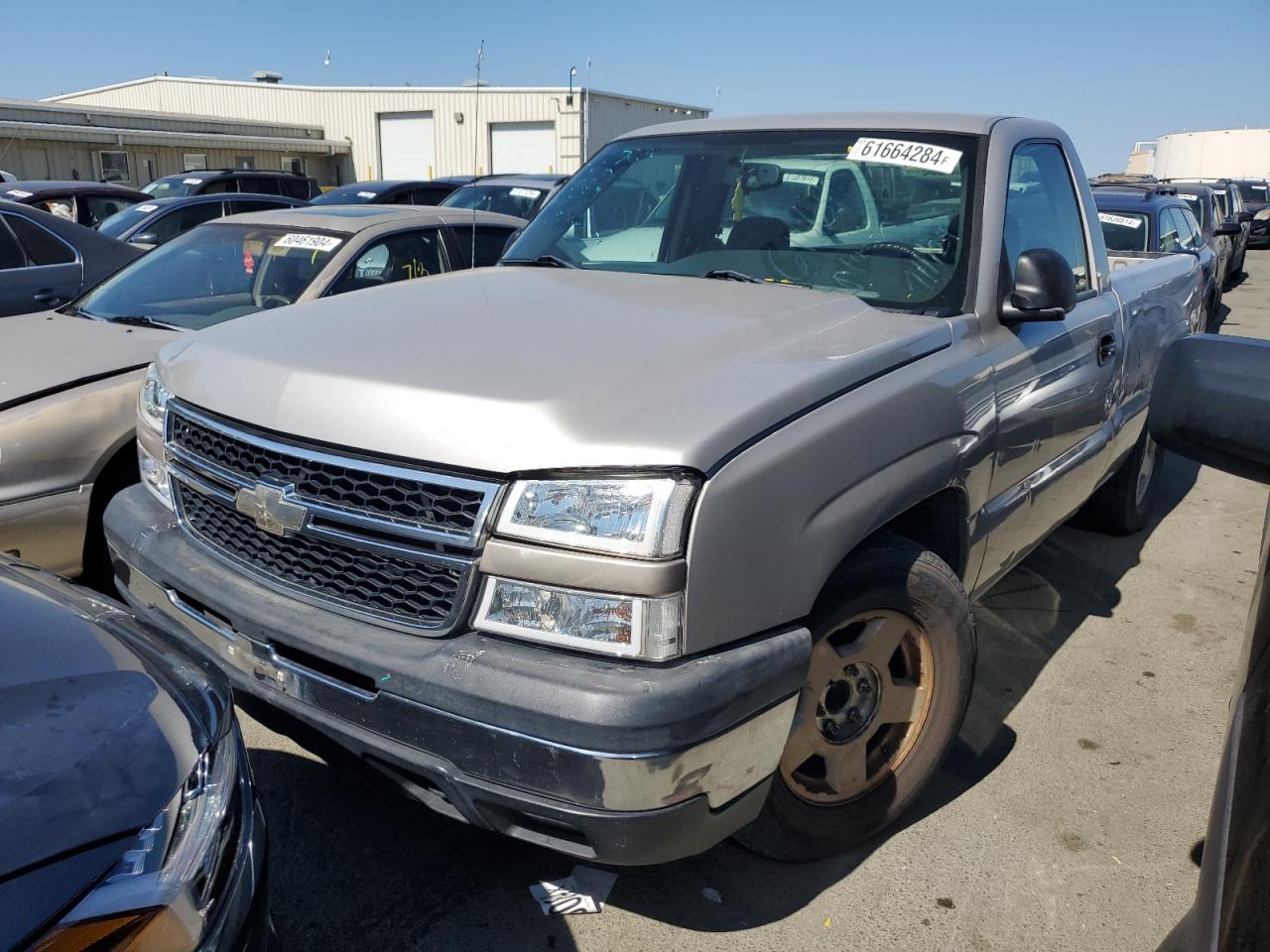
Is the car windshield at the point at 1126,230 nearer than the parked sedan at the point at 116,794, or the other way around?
the parked sedan at the point at 116,794

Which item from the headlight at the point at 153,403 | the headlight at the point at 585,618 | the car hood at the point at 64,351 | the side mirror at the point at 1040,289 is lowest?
the car hood at the point at 64,351

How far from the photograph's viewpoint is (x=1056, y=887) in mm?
2643

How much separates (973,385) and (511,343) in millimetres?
1270

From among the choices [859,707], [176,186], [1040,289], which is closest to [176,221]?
[176,186]

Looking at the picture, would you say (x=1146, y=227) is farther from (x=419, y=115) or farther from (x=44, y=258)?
(x=419, y=115)

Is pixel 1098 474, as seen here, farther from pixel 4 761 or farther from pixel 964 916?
pixel 4 761

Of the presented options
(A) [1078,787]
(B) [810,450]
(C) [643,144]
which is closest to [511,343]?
(B) [810,450]

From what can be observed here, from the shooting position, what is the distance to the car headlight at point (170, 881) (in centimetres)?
136

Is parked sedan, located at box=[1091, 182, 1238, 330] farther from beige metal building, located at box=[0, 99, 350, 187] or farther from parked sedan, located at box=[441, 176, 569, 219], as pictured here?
beige metal building, located at box=[0, 99, 350, 187]

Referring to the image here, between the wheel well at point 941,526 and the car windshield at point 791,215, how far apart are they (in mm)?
559

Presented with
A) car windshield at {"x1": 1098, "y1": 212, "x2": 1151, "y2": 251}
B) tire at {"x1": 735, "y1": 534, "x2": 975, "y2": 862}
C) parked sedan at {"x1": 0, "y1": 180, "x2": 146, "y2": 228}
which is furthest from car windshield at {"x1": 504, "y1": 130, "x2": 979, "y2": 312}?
parked sedan at {"x1": 0, "y1": 180, "x2": 146, "y2": 228}

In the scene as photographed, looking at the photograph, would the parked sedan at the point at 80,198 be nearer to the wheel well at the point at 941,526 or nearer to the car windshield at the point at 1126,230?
the car windshield at the point at 1126,230

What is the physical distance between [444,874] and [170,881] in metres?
1.24

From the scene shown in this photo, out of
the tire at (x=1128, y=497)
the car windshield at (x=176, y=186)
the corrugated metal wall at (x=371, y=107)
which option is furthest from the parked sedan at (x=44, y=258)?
the corrugated metal wall at (x=371, y=107)
